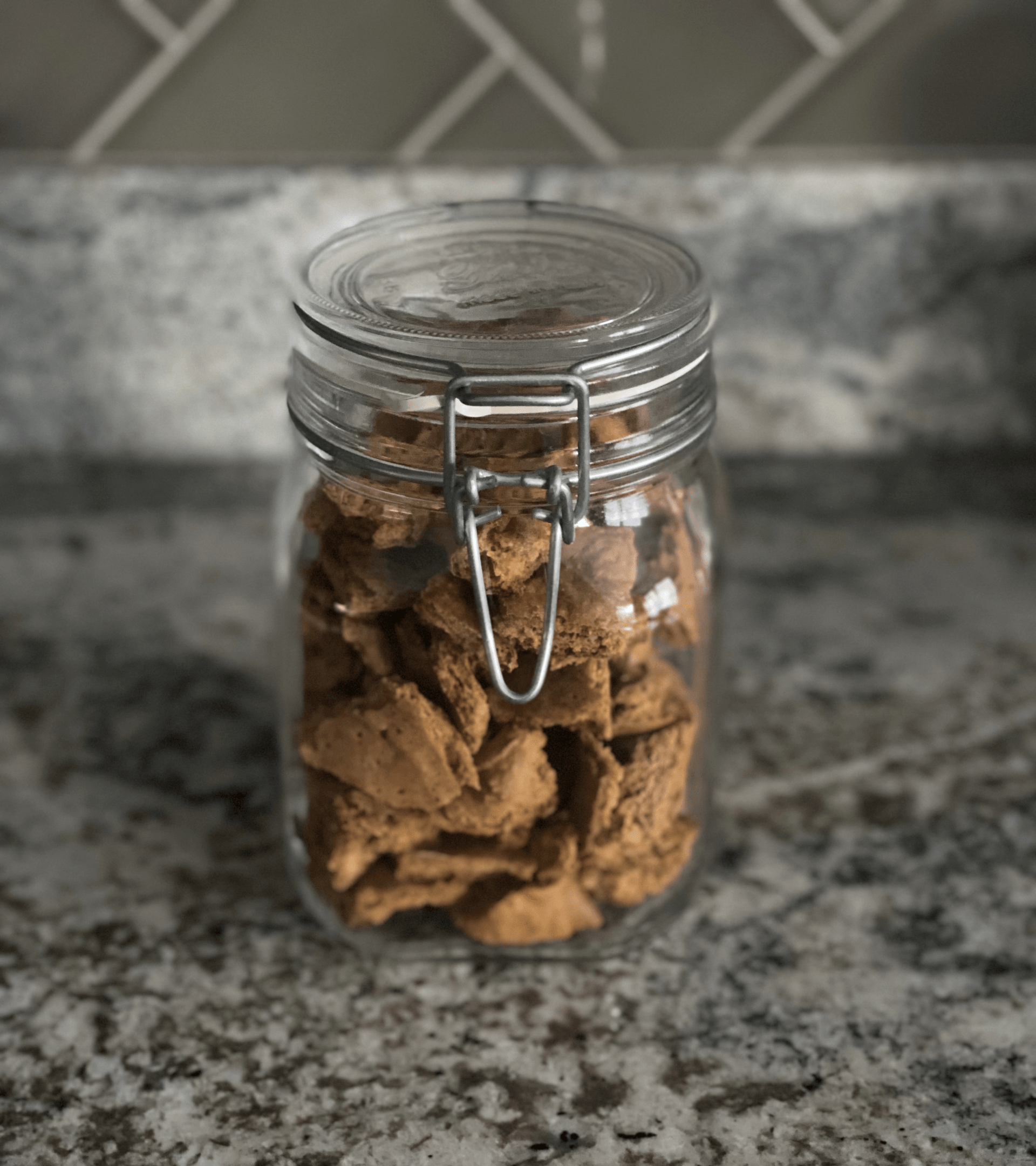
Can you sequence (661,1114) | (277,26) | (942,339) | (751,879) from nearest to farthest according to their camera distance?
(661,1114) → (751,879) → (277,26) → (942,339)

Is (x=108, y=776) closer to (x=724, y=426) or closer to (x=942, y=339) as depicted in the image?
(x=724, y=426)

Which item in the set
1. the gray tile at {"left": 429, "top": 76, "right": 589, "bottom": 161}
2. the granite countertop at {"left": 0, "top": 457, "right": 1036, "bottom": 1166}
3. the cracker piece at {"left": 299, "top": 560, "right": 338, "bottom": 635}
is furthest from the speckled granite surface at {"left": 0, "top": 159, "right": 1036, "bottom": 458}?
the cracker piece at {"left": 299, "top": 560, "right": 338, "bottom": 635}

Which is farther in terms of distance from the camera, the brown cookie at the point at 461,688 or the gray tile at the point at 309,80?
the gray tile at the point at 309,80

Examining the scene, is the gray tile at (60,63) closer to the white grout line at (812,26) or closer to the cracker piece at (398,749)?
the white grout line at (812,26)

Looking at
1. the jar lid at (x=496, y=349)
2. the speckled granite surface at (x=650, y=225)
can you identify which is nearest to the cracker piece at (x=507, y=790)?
the jar lid at (x=496, y=349)

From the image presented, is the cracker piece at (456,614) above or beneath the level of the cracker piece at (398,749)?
above

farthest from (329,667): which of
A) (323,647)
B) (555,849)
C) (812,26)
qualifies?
(812,26)

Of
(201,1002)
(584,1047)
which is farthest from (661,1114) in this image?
(201,1002)
